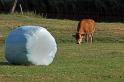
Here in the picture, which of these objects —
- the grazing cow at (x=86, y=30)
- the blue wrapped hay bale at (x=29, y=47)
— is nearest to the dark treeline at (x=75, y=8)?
the grazing cow at (x=86, y=30)

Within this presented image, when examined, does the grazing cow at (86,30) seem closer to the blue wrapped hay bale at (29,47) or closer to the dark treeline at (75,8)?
the blue wrapped hay bale at (29,47)

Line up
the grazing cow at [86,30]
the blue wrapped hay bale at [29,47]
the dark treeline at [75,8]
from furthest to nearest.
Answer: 1. the dark treeline at [75,8]
2. the grazing cow at [86,30]
3. the blue wrapped hay bale at [29,47]

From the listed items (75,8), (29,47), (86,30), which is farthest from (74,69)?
(75,8)

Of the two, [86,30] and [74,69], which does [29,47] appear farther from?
[86,30]

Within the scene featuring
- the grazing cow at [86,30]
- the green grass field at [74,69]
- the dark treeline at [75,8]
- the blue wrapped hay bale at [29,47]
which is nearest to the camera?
the green grass field at [74,69]

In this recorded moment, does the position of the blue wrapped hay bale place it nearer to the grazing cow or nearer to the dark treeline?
the grazing cow

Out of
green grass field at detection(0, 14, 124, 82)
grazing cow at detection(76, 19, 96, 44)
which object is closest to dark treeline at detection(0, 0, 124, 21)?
grazing cow at detection(76, 19, 96, 44)

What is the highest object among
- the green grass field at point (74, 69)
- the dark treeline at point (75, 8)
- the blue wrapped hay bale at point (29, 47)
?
the blue wrapped hay bale at point (29, 47)

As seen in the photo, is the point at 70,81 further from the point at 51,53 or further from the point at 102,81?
the point at 51,53

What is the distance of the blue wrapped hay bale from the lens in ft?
61.9

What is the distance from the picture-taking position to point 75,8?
68688 mm

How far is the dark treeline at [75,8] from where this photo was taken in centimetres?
6706

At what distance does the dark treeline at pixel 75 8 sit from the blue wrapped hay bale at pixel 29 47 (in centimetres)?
4590

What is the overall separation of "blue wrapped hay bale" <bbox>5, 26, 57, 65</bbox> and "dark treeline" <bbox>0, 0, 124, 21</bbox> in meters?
45.9
